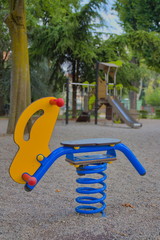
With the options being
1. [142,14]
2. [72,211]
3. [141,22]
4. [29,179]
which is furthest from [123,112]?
[29,179]

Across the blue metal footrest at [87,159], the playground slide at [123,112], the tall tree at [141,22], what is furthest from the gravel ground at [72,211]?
the tall tree at [141,22]

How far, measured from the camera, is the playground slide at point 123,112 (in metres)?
15.8

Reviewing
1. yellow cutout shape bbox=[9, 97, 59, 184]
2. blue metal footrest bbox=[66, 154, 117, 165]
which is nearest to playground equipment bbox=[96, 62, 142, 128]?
blue metal footrest bbox=[66, 154, 117, 165]

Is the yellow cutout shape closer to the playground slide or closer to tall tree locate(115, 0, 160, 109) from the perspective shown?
the playground slide

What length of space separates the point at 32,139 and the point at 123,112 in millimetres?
14055

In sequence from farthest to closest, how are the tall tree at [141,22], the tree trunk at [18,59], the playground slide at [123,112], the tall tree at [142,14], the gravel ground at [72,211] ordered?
the tall tree at [142,14] → the tall tree at [141,22] → the playground slide at [123,112] → the tree trunk at [18,59] → the gravel ground at [72,211]

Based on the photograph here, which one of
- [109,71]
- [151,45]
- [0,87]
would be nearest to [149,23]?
[151,45]

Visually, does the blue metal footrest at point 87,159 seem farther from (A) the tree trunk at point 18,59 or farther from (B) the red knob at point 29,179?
(A) the tree trunk at point 18,59

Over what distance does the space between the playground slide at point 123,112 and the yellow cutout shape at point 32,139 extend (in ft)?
42.0

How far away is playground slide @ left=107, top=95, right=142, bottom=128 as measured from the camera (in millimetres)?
15805

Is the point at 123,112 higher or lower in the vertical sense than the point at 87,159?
lower

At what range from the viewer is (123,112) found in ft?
55.6

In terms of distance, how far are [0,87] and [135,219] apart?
23957mm

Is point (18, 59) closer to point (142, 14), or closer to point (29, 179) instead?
point (29, 179)
